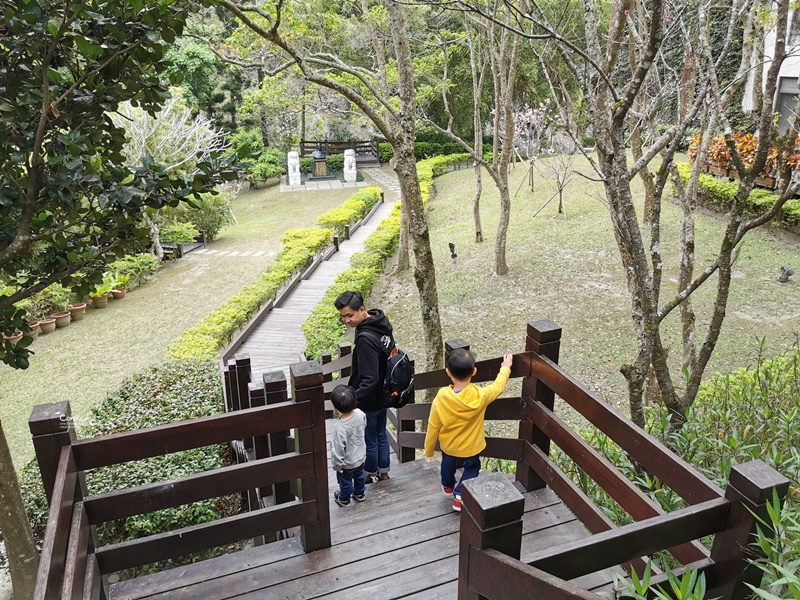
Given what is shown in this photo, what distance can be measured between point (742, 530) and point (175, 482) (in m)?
2.26

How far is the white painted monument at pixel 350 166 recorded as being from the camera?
29969 mm

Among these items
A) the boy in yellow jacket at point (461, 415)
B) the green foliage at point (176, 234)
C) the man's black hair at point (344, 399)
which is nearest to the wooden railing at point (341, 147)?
the green foliage at point (176, 234)

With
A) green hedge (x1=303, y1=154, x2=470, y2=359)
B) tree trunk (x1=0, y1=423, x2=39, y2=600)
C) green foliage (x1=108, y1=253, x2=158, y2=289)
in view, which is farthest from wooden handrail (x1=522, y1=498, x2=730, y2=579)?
green foliage (x1=108, y1=253, x2=158, y2=289)

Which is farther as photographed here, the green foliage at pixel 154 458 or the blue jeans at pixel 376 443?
the green foliage at pixel 154 458

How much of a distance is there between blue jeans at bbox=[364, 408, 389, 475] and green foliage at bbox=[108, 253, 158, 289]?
532 inches

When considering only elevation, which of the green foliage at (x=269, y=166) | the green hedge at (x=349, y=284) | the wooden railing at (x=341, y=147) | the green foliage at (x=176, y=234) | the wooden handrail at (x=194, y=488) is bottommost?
the green hedge at (x=349, y=284)

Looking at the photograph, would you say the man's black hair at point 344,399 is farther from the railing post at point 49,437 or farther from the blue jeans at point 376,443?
the railing post at point 49,437

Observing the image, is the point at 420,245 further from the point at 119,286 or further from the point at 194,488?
the point at 119,286

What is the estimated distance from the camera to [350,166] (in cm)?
3023

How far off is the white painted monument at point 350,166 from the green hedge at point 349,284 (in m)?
8.51

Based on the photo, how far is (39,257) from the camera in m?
3.40

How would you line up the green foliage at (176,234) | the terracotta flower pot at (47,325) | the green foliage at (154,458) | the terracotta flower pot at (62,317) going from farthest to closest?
1. the green foliage at (176,234)
2. the terracotta flower pot at (62,317)
3. the terracotta flower pot at (47,325)
4. the green foliage at (154,458)

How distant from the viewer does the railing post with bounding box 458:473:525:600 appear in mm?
1688

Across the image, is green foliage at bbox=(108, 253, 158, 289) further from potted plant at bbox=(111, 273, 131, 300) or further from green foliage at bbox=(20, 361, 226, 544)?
green foliage at bbox=(20, 361, 226, 544)
